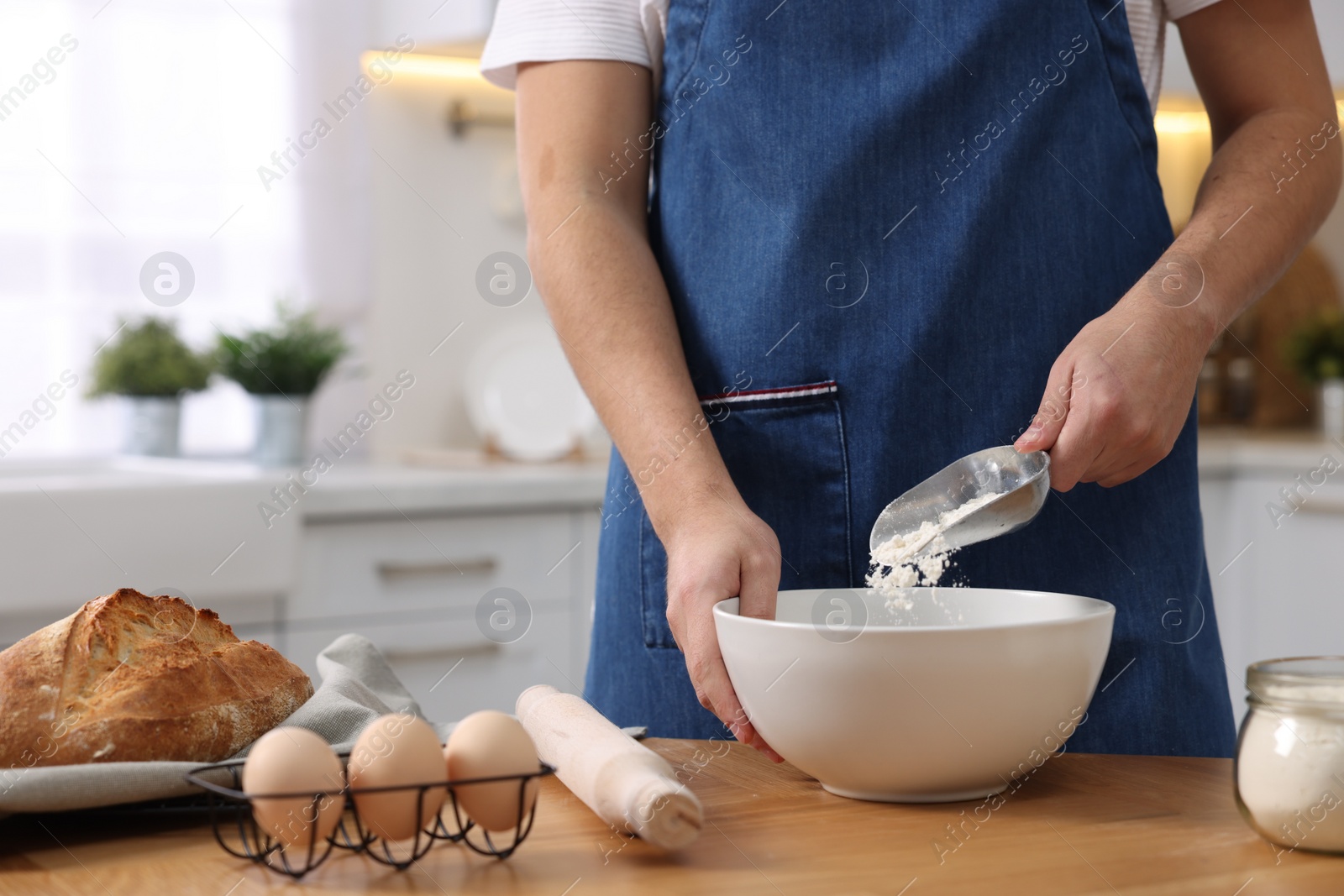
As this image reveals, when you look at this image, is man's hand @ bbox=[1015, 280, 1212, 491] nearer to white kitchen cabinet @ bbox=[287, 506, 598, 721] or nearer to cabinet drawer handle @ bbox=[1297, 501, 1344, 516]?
white kitchen cabinet @ bbox=[287, 506, 598, 721]

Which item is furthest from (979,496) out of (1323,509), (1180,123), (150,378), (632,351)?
(1180,123)

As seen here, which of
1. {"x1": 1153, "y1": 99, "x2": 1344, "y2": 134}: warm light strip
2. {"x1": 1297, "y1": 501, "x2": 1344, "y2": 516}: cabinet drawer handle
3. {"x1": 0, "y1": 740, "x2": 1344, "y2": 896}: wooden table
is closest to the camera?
{"x1": 0, "y1": 740, "x2": 1344, "y2": 896}: wooden table

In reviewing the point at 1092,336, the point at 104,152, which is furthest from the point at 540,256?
the point at 104,152

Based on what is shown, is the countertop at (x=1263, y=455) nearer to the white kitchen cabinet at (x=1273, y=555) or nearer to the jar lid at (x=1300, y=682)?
the white kitchen cabinet at (x=1273, y=555)

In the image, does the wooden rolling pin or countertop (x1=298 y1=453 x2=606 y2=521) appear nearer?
the wooden rolling pin

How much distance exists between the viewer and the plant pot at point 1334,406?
9.30ft

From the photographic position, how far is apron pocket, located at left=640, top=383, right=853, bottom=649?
921mm

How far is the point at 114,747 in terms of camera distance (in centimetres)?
62

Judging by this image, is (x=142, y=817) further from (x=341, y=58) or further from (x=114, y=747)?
(x=341, y=58)

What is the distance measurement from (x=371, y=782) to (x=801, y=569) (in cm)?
45

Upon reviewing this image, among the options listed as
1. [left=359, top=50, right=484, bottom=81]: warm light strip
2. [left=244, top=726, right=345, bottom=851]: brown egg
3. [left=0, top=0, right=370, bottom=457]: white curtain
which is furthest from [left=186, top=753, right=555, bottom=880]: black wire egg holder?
[left=359, top=50, right=484, bottom=81]: warm light strip

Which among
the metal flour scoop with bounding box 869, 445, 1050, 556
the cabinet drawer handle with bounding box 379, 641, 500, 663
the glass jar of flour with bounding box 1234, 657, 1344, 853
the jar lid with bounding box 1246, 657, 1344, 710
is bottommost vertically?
the cabinet drawer handle with bounding box 379, 641, 500, 663

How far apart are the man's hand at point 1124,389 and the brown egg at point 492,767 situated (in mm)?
326

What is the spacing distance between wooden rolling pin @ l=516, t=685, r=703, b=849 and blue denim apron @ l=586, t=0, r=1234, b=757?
10.6 inches
